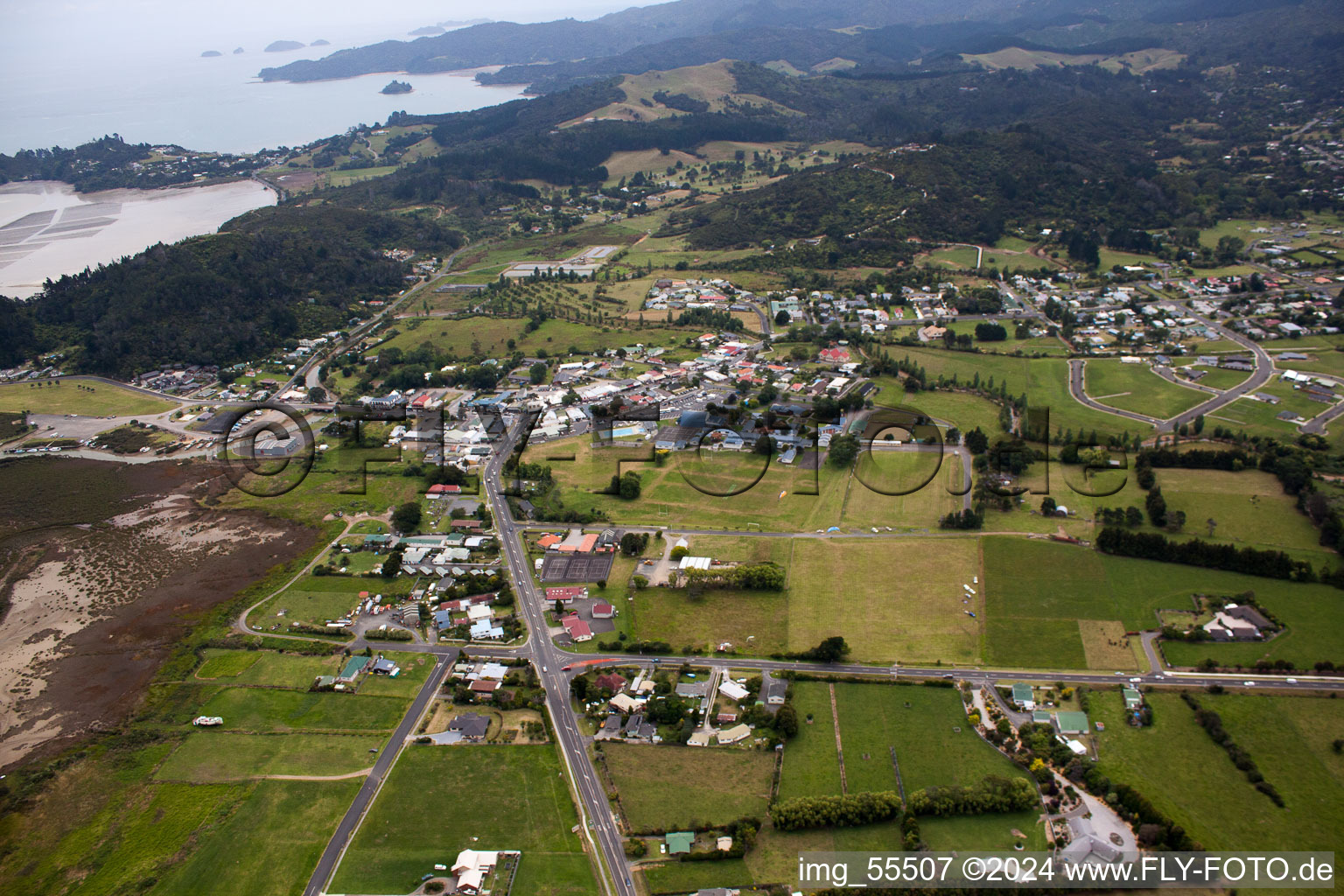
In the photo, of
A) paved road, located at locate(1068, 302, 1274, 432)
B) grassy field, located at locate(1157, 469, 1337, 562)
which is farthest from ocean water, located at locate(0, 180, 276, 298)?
grassy field, located at locate(1157, 469, 1337, 562)

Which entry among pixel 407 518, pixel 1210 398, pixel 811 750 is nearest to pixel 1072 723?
pixel 811 750

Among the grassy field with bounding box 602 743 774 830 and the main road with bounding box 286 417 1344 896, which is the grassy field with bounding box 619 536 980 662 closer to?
the main road with bounding box 286 417 1344 896

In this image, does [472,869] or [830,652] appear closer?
[472,869]

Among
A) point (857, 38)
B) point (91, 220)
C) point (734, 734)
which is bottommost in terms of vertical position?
point (734, 734)

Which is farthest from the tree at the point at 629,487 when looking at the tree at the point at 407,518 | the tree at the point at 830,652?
the tree at the point at 830,652

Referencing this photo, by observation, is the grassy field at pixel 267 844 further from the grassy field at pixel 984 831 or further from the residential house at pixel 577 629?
the grassy field at pixel 984 831

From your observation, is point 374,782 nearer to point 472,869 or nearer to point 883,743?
point 472,869

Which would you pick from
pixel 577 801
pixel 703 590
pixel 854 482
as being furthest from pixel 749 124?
pixel 577 801

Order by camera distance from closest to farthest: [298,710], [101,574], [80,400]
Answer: [298,710]
[101,574]
[80,400]
